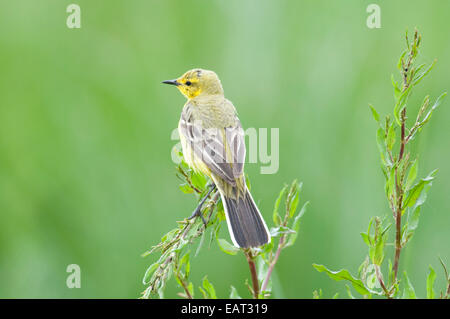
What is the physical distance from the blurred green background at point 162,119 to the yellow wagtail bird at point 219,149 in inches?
10.6

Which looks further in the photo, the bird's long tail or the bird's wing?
the bird's wing

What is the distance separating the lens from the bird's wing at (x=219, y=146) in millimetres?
1982

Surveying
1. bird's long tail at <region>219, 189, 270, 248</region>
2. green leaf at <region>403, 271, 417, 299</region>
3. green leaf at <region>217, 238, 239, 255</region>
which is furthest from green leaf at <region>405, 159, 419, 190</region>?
green leaf at <region>217, 238, 239, 255</region>

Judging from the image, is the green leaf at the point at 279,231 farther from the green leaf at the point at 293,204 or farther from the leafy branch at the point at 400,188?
the leafy branch at the point at 400,188

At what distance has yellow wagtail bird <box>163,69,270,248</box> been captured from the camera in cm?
164

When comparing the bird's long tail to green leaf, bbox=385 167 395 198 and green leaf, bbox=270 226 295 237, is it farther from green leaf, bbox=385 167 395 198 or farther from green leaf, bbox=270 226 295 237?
green leaf, bbox=385 167 395 198

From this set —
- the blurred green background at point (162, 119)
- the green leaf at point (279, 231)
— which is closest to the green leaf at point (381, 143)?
the green leaf at point (279, 231)

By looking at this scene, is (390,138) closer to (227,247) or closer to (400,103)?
(400,103)

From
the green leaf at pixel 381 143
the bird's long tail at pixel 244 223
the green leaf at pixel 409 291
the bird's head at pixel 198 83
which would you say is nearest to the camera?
the green leaf at pixel 409 291

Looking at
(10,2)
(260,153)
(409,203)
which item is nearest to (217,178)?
(260,153)

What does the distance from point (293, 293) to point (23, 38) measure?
6.32 ft

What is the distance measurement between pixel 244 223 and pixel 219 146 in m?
0.60

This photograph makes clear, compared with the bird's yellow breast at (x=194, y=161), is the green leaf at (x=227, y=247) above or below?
below

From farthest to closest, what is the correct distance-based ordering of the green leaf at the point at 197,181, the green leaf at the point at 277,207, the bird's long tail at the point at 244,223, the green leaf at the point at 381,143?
the green leaf at the point at 197,181 → the bird's long tail at the point at 244,223 → the green leaf at the point at 277,207 → the green leaf at the point at 381,143
